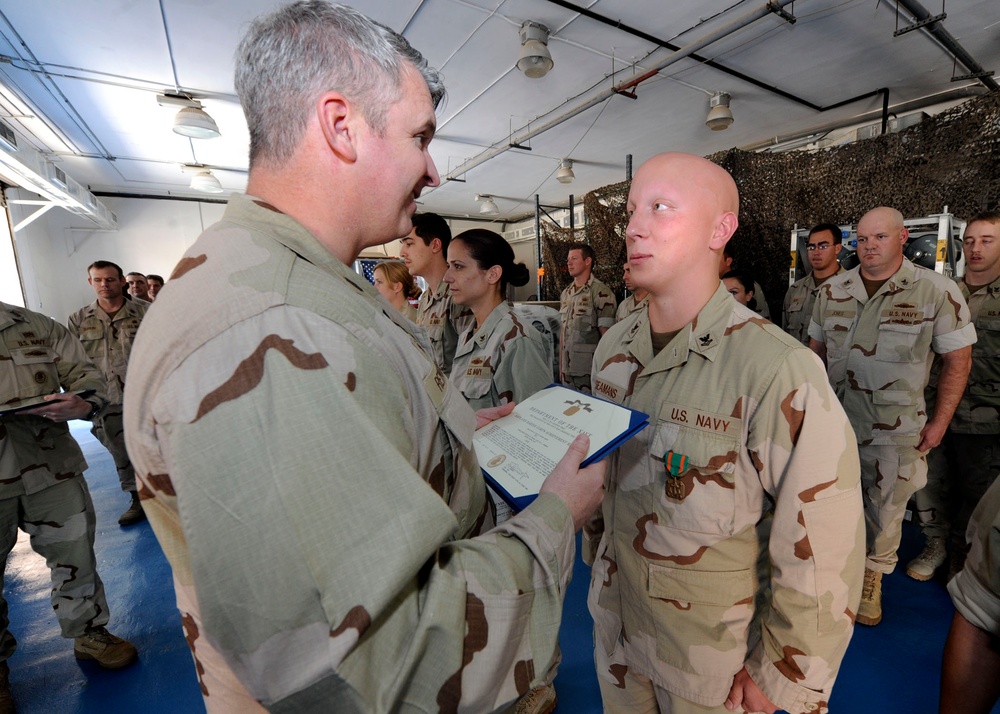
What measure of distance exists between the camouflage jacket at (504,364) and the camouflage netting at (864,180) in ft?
11.5

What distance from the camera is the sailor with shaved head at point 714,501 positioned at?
3.35 feet

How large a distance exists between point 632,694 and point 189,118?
6.63 m

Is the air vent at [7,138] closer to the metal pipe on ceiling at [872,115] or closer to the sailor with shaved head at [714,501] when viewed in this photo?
the sailor with shaved head at [714,501]

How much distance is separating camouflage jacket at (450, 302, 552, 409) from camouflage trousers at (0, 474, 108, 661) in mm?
2014

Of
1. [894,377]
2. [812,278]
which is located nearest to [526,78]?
[812,278]

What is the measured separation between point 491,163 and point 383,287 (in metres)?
5.79

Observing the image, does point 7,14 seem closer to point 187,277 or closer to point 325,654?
point 187,277

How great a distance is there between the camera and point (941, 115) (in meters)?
3.38

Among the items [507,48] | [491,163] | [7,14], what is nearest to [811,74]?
[507,48]

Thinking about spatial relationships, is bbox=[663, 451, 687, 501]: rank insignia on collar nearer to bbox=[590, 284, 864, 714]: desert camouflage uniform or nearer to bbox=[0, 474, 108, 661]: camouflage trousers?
bbox=[590, 284, 864, 714]: desert camouflage uniform

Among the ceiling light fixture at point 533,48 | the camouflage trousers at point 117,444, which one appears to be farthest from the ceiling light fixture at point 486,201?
the camouflage trousers at point 117,444

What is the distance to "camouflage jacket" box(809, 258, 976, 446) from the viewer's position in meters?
2.42

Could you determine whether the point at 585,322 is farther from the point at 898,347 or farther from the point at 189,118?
the point at 189,118

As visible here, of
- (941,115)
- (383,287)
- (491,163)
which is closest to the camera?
(941,115)
